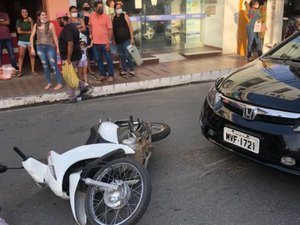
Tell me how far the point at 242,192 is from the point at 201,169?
1.92ft

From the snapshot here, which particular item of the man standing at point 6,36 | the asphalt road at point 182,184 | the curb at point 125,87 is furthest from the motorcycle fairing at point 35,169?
the man standing at point 6,36

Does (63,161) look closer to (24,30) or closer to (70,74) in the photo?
(70,74)

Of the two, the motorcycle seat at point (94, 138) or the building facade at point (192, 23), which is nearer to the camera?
the motorcycle seat at point (94, 138)

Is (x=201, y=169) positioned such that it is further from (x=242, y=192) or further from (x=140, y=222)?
(x=140, y=222)

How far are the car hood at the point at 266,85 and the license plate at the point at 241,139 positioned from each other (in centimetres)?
29

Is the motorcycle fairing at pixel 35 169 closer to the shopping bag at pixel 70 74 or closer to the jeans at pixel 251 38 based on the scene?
the shopping bag at pixel 70 74

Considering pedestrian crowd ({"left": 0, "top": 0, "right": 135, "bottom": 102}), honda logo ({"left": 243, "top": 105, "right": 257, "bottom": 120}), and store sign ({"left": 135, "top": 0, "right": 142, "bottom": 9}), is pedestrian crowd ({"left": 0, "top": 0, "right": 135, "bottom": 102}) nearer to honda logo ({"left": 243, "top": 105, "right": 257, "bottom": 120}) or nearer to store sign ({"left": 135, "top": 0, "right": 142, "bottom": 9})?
store sign ({"left": 135, "top": 0, "right": 142, "bottom": 9})

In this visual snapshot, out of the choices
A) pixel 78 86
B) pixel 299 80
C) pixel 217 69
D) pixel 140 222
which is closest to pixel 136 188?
pixel 140 222

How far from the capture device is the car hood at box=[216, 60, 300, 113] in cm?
315

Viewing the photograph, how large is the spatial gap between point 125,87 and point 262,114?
4617 millimetres

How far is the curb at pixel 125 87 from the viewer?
682 centimetres

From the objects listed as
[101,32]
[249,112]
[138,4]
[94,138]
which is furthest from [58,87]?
[249,112]

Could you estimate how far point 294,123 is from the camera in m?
3.00

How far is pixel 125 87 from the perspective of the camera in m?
7.54
